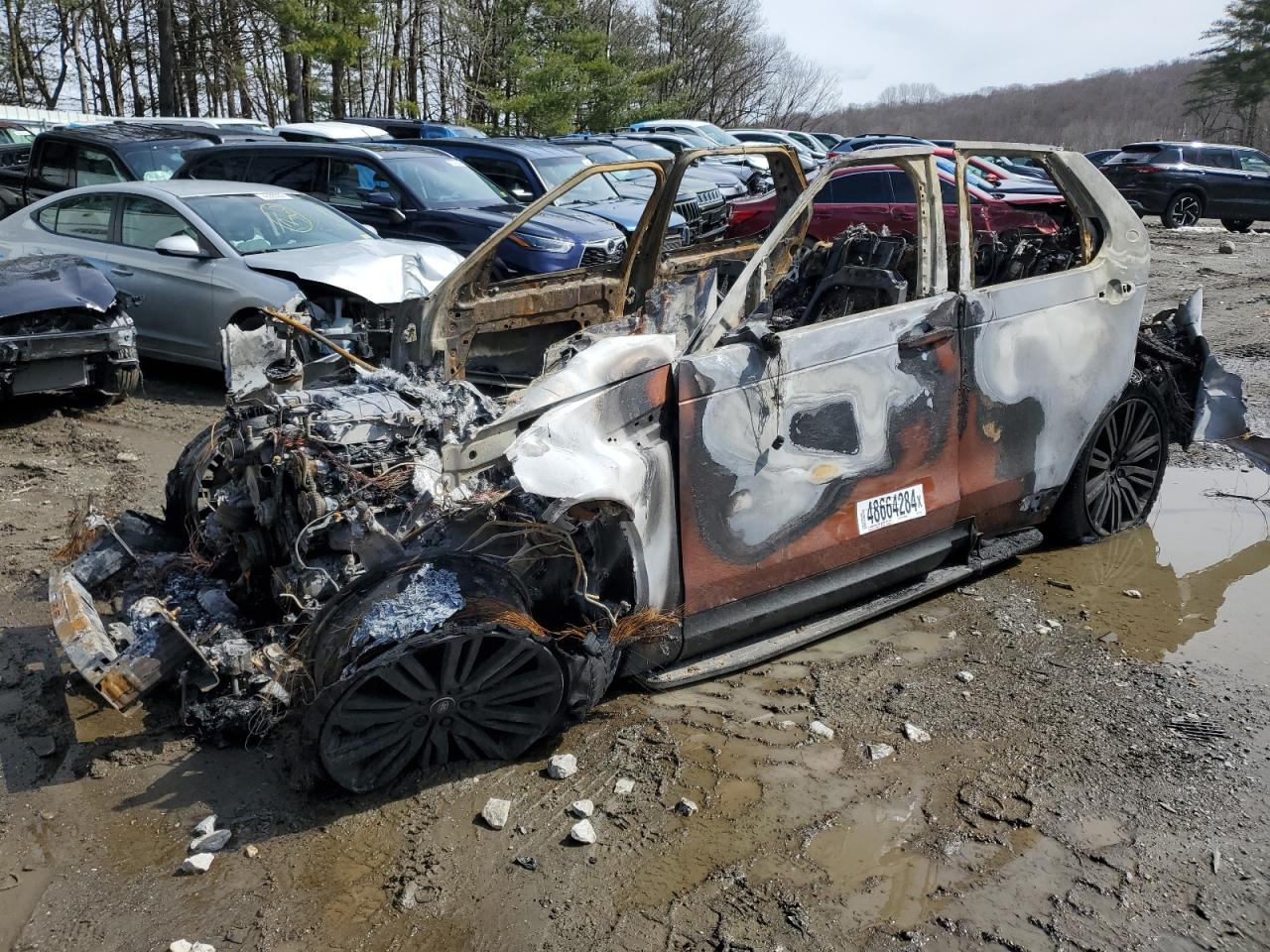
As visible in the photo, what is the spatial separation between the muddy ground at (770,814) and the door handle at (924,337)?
125 cm

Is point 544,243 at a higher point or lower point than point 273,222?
lower

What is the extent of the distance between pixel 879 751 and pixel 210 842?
217 cm

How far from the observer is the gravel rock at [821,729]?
3.65 metres

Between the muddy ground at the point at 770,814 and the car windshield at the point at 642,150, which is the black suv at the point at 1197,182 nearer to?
the car windshield at the point at 642,150

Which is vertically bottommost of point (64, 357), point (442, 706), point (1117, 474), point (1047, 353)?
point (442, 706)

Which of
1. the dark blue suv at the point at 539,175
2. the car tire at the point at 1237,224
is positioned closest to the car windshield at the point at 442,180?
the dark blue suv at the point at 539,175

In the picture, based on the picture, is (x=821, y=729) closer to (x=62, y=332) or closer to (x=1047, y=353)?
(x=1047, y=353)

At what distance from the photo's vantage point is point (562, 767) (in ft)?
11.2

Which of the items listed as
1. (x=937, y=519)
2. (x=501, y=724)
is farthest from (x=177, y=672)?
(x=937, y=519)

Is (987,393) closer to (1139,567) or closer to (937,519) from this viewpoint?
(937,519)

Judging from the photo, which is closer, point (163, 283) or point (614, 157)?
point (163, 283)

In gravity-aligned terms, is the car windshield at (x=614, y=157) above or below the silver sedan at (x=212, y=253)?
above

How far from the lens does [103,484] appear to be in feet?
19.8

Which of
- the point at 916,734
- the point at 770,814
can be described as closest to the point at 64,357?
the point at 770,814
